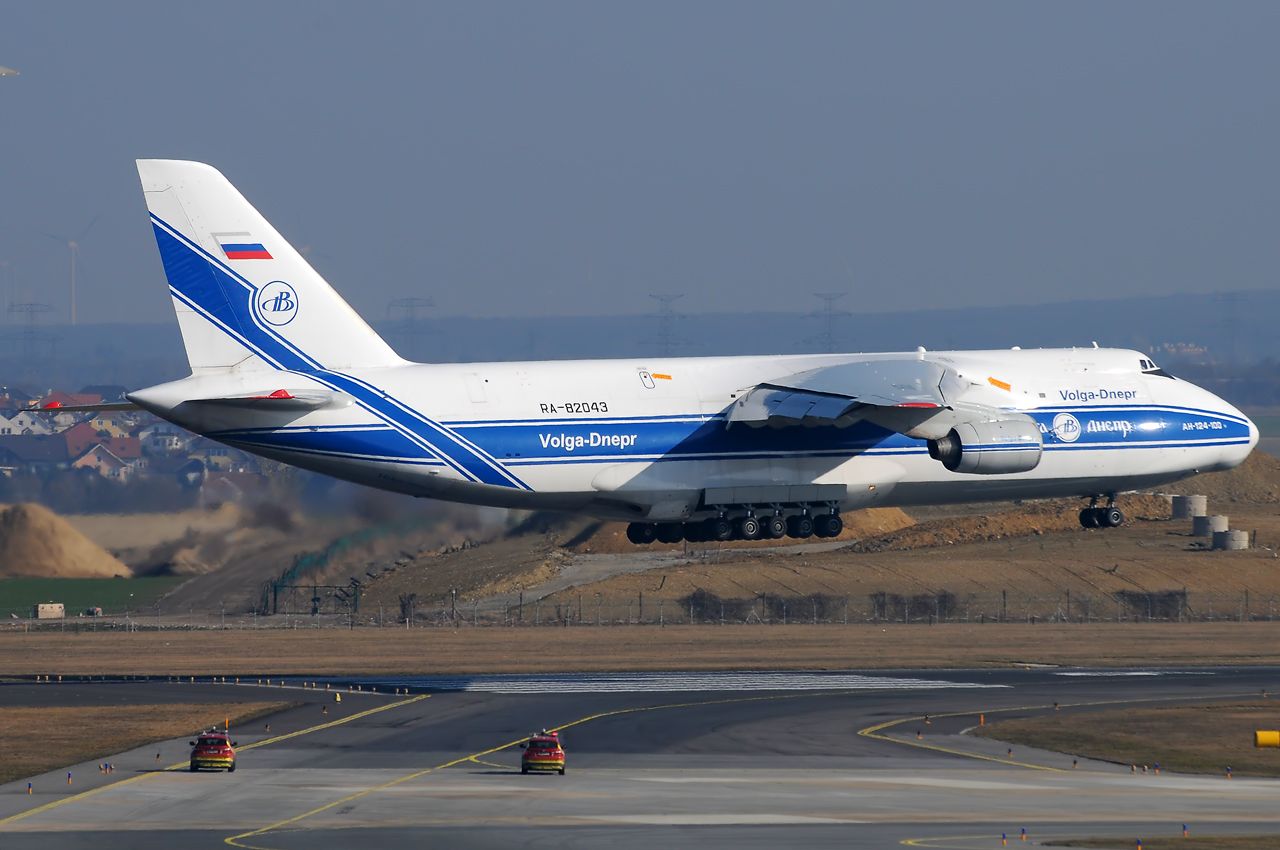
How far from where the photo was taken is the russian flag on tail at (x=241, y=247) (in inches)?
1940

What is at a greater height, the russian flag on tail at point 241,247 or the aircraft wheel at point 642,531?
the russian flag on tail at point 241,247

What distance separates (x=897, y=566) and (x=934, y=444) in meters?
29.7

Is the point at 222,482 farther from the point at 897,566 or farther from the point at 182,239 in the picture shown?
the point at 182,239

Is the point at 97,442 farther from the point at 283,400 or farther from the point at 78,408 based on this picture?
the point at 283,400

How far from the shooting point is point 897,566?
8069cm

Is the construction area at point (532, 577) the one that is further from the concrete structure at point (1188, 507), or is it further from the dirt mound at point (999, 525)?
the concrete structure at point (1188, 507)

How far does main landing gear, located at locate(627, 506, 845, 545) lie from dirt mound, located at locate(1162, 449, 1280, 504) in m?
54.5

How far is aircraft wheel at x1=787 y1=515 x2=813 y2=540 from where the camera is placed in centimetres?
5275

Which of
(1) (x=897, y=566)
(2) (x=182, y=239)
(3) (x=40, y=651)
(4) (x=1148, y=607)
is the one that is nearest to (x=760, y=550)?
(1) (x=897, y=566)

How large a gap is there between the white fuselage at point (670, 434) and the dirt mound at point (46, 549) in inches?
1238

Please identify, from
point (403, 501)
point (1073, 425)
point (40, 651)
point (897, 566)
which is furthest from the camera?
point (897, 566)

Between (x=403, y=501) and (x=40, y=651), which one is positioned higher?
(x=403, y=501)

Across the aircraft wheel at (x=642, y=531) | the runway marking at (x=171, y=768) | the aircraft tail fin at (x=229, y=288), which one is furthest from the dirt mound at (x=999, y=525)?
the runway marking at (x=171, y=768)

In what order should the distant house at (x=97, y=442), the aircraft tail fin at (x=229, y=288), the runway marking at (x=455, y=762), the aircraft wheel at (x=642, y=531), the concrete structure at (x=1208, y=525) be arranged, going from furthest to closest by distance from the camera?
the distant house at (x=97, y=442) < the concrete structure at (x=1208, y=525) < the aircraft wheel at (x=642, y=531) < the aircraft tail fin at (x=229, y=288) < the runway marking at (x=455, y=762)
